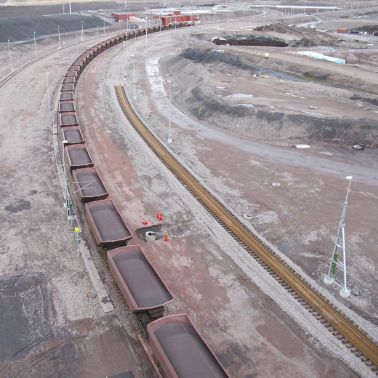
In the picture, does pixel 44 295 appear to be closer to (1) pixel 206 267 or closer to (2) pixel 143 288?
(2) pixel 143 288

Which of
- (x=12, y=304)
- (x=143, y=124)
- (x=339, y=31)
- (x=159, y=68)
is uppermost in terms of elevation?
(x=339, y=31)

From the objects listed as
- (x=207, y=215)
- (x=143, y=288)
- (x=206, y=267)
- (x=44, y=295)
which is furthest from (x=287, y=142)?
(x=44, y=295)

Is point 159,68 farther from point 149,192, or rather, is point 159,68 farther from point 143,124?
point 149,192

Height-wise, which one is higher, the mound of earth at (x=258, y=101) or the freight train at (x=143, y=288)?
the mound of earth at (x=258, y=101)

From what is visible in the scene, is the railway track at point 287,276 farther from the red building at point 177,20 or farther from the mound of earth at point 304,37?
the red building at point 177,20

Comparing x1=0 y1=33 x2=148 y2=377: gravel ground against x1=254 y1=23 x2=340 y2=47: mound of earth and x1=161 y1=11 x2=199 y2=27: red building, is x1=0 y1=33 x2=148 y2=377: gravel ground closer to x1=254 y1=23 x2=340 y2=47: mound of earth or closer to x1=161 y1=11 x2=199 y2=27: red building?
x1=254 y1=23 x2=340 y2=47: mound of earth

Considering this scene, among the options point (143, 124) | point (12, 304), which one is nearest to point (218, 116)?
point (143, 124)

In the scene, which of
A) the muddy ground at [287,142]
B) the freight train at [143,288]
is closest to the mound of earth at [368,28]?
the muddy ground at [287,142]
